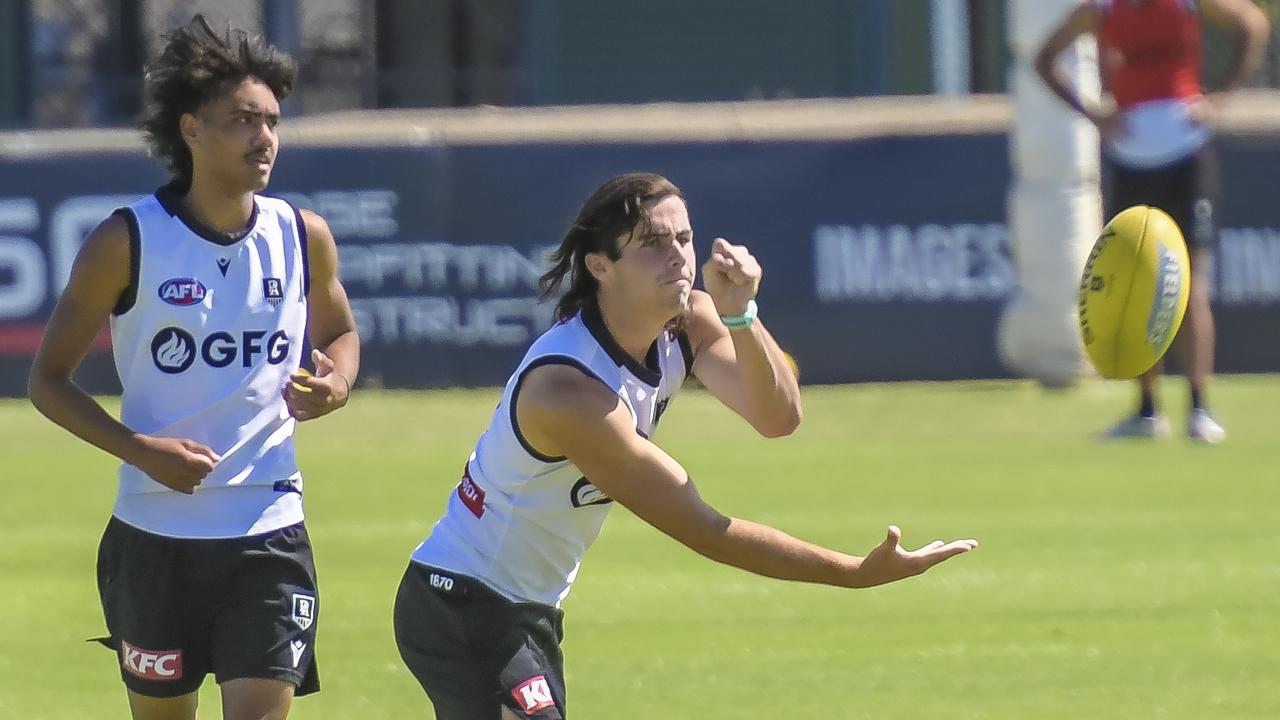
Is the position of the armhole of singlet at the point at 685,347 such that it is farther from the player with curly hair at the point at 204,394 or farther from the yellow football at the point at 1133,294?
the yellow football at the point at 1133,294

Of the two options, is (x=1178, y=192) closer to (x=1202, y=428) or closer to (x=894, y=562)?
(x=1202, y=428)

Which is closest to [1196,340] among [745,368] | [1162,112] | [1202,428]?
[1202,428]

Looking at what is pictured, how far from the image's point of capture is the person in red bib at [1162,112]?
470 inches

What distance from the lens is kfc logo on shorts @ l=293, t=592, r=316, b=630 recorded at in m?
5.38

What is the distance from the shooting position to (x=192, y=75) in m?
5.45

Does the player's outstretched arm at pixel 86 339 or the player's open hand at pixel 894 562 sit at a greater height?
the player's outstretched arm at pixel 86 339

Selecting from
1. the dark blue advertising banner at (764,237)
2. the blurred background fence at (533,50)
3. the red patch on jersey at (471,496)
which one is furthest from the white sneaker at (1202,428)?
the blurred background fence at (533,50)

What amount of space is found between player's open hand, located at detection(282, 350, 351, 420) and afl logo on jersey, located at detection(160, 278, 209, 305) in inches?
11.9

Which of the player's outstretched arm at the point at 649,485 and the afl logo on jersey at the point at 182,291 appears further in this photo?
the afl logo on jersey at the point at 182,291

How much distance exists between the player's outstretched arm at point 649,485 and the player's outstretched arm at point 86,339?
930mm

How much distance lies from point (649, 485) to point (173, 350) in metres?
1.34

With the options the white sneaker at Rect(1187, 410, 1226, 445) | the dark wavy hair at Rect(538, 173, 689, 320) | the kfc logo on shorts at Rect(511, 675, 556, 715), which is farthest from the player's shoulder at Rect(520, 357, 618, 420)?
the white sneaker at Rect(1187, 410, 1226, 445)

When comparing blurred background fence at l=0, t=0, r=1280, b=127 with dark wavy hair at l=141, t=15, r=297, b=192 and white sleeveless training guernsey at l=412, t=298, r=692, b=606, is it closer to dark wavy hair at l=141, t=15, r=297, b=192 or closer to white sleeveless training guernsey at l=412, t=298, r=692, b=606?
dark wavy hair at l=141, t=15, r=297, b=192

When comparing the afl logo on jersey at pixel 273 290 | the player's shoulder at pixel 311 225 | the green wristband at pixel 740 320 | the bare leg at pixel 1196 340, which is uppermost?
the player's shoulder at pixel 311 225
